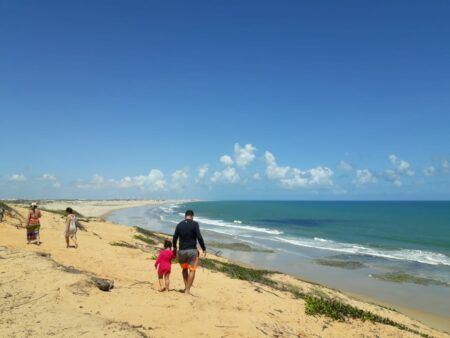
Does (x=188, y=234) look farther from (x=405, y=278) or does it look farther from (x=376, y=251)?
(x=376, y=251)

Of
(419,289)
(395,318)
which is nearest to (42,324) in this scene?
(395,318)

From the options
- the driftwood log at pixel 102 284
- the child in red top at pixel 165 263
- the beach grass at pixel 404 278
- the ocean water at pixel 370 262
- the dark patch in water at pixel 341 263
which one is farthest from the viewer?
the dark patch in water at pixel 341 263

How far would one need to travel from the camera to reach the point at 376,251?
1479 inches

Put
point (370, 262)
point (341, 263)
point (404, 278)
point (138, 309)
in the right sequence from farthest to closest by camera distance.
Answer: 1. point (370, 262)
2. point (341, 263)
3. point (404, 278)
4. point (138, 309)

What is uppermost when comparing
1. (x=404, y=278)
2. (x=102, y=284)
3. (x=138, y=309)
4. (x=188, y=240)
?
(x=188, y=240)

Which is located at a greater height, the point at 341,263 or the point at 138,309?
the point at 138,309

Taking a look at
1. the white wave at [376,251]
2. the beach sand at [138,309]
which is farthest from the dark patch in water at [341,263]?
the beach sand at [138,309]

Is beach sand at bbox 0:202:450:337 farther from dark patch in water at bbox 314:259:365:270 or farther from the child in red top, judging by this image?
dark patch in water at bbox 314:259:365:270

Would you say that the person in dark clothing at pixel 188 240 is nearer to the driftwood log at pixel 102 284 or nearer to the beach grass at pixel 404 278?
the driftwood log at pixel 102 284

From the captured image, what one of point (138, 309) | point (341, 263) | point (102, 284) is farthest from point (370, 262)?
point (138, 309)

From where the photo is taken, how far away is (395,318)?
614 inches

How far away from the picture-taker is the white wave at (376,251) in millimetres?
33062

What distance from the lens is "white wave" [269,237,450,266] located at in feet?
108

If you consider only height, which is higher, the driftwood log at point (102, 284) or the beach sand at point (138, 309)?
the driftwood log at point (102, 284)
